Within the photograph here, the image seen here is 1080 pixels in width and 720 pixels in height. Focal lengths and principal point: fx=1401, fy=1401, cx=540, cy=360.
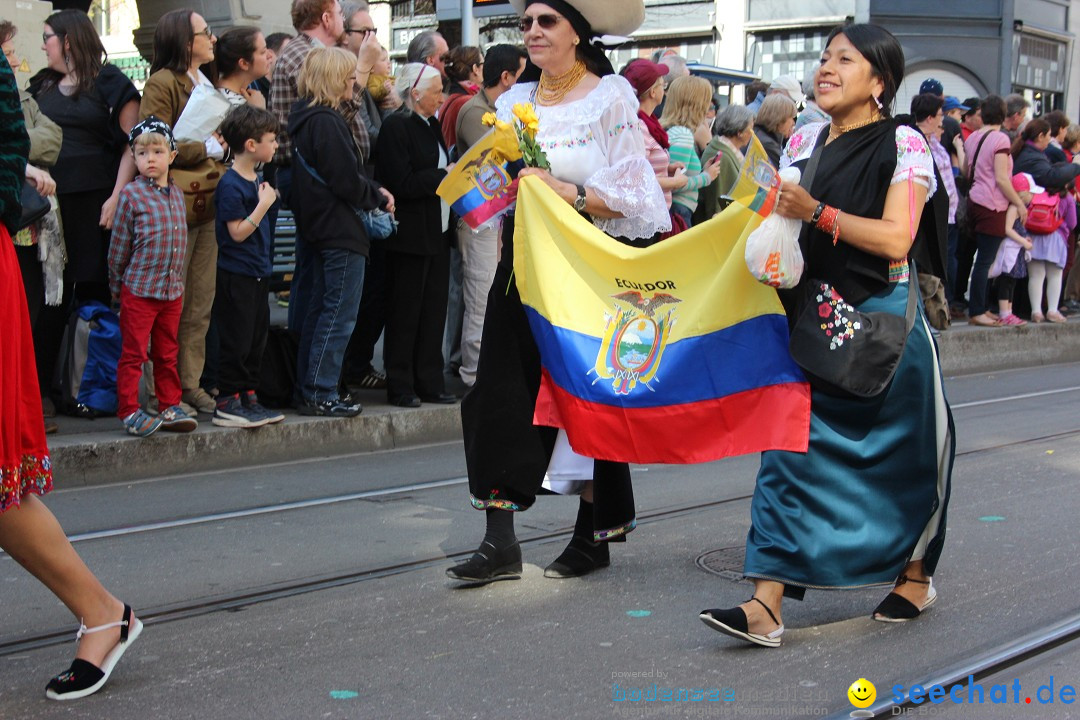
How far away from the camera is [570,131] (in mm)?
5121

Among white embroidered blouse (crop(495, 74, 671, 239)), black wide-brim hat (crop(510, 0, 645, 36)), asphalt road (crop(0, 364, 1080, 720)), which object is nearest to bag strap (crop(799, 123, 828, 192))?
white embroidered blouse (crop(495, 74, 671, 239))

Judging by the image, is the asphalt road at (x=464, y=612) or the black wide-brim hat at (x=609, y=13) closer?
the asphalt road at (x=464, y=612)

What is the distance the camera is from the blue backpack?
26.0 ft

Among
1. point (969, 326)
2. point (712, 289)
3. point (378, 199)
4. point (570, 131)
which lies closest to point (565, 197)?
point (570, 131)

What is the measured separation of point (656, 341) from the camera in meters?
4.76

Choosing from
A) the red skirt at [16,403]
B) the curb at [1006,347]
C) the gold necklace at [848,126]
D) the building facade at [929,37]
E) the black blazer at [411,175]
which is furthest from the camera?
the building facade at [929,37]

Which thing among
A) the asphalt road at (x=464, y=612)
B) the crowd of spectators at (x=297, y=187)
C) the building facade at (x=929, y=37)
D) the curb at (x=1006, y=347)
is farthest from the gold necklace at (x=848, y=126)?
the building facade at (x=929, y=37)

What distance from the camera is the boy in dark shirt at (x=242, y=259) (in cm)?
780

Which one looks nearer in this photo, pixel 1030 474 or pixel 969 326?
pixel 1030 474

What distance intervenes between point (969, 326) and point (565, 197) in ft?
31.0

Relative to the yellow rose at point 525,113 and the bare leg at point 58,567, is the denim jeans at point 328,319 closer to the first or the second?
the yellow rose at point 525,113

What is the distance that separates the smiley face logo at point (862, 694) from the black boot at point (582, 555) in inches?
59.6

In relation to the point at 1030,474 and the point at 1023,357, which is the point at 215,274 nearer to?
the point at 1030,474

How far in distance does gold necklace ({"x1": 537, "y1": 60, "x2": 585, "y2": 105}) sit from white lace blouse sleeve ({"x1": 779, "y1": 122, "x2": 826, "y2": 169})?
2.87ft
